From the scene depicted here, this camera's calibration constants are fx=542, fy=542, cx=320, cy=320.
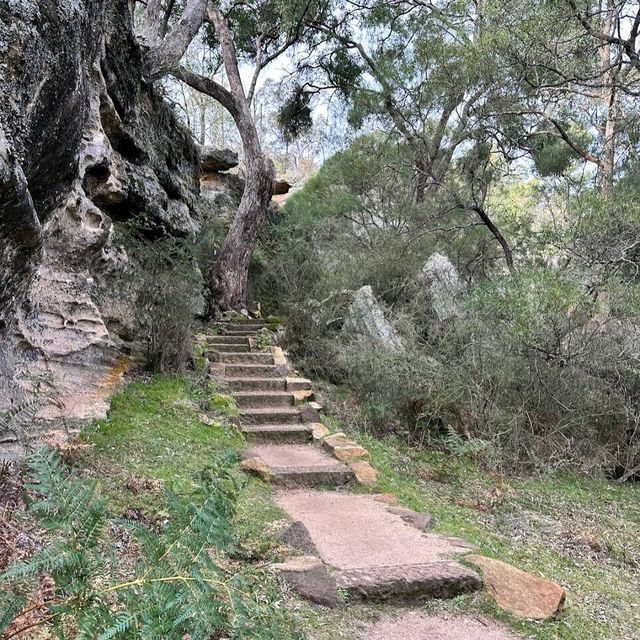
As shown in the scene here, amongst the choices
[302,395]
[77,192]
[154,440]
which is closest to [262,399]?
[302,395]

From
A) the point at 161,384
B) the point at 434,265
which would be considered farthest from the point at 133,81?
the point at 434,265

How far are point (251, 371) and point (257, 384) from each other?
0.46 meters

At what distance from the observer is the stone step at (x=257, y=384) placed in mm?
7127

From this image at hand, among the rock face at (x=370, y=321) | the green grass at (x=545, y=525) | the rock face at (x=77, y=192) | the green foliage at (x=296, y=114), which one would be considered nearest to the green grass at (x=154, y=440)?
the rock face at (x=77, y=192)

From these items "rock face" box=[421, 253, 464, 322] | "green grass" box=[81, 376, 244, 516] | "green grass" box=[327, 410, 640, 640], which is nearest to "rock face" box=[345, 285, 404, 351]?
"rock face" box=[421, 253, 464, 322]

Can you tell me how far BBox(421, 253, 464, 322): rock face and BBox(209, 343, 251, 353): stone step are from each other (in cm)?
299

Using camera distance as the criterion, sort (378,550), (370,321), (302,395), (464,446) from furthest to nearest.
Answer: (370,321)
(302,395)
(464,446)
(378,550)

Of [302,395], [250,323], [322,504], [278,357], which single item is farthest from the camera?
[250,323]

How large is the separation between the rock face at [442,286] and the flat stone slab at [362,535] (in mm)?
3979

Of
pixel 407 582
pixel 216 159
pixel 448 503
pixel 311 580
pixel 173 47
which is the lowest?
pixel 448 503

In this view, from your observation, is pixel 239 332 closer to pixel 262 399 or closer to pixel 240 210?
pixel 262 399

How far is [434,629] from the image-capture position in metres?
2.65

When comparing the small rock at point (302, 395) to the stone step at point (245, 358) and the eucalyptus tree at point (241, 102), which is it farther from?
the eucalyptus tree at point (241, 102)

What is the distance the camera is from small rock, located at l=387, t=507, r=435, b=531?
3884mm
